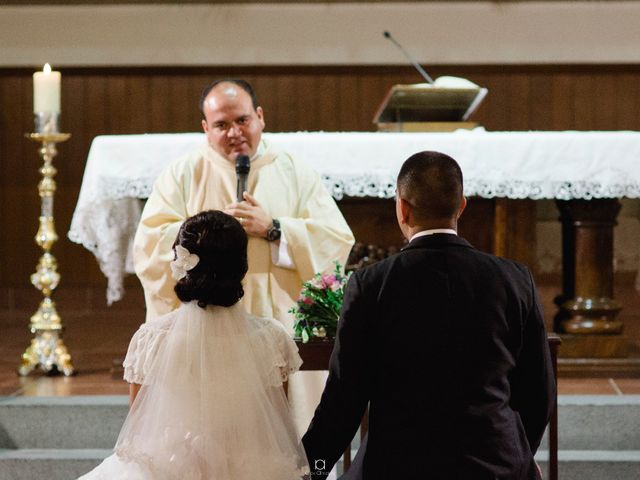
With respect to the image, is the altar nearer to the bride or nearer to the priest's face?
the priest's face

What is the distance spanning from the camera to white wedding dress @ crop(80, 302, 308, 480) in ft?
8.64

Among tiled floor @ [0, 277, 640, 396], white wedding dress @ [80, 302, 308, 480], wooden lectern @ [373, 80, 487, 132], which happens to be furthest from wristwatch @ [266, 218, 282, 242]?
wooden lectern @ [373, 80, 487, 132]

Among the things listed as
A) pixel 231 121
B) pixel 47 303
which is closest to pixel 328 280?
pixel 231 121

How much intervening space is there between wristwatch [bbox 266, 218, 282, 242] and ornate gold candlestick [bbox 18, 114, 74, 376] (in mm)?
1707

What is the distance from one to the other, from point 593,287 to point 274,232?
205 centimetres

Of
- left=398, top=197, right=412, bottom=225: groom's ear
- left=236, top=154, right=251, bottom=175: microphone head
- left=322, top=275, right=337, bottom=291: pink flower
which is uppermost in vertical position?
left=236, top=154, right=251, bottom=175: microphone head

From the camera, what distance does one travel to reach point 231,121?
3844 millimetres

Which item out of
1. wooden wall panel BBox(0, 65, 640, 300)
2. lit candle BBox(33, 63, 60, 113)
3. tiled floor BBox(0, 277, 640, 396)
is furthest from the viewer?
wooden wall panel BBox(0, 65, 640, 300)

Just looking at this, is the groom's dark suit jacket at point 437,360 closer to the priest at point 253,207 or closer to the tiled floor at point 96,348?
the priest at point 253,207

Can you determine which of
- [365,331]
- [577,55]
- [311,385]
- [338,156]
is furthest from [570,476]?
[577,55]

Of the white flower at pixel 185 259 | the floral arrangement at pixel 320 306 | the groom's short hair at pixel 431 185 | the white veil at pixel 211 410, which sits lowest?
the white veil at pixel 211 410

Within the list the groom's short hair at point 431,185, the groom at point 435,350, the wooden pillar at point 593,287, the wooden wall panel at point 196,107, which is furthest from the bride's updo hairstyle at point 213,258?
the wooden wall panel at point 196,107

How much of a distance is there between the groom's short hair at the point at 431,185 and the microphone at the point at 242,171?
4.68 feet

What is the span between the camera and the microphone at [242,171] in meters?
3.73
